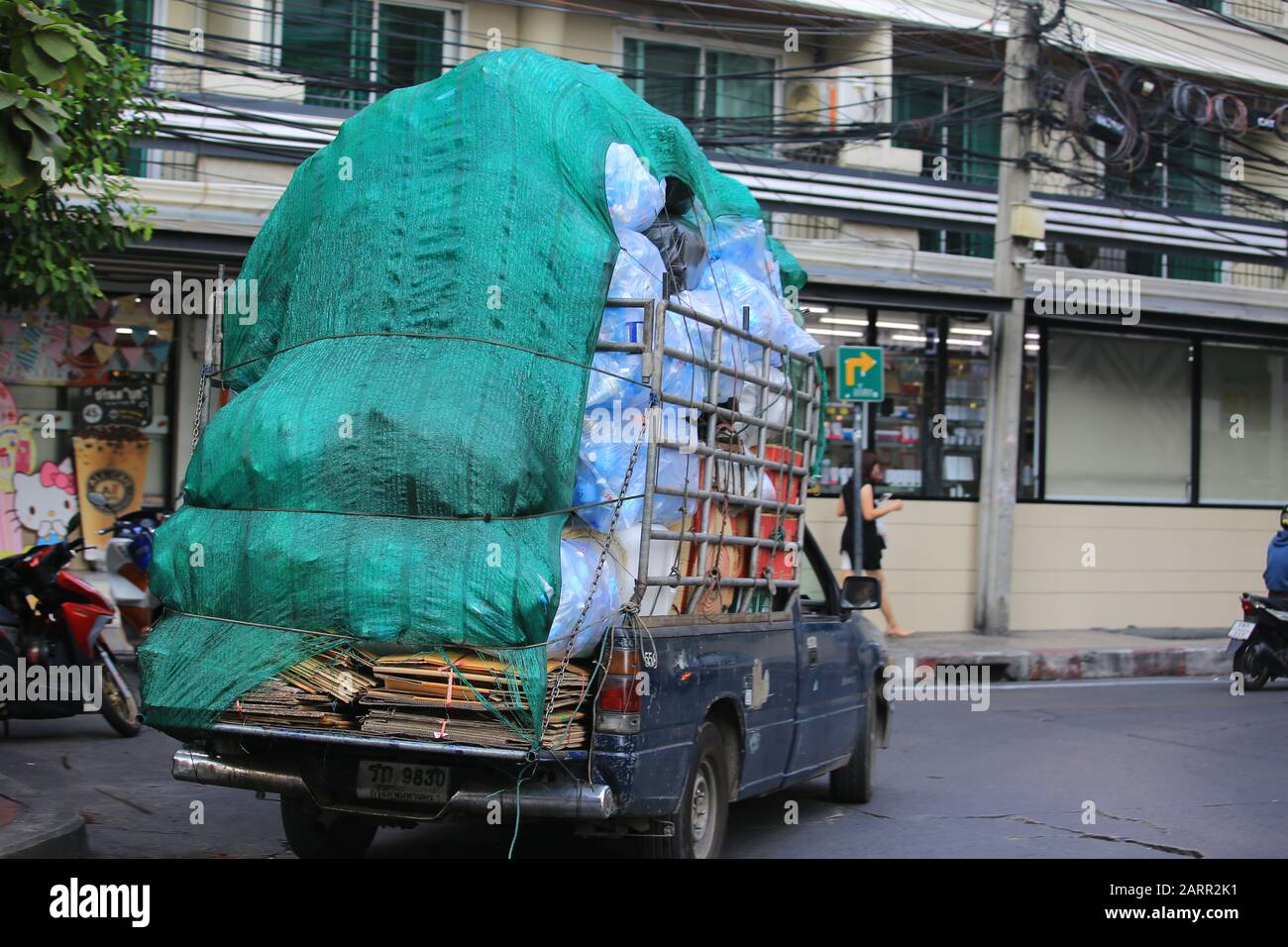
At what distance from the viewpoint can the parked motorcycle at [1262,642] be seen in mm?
13234

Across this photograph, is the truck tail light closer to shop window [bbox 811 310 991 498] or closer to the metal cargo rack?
the metal cargo rack

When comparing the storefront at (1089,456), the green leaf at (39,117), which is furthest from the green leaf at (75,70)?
the storefront at (1089,456)

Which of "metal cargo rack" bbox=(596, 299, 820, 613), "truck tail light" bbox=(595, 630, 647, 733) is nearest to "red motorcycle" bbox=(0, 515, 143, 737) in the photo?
"metal cargo rack" bbox=(596, 299, 820, 613)

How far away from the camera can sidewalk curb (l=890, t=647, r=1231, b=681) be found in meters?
14.3

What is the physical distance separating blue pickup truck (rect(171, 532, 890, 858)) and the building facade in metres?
8.56

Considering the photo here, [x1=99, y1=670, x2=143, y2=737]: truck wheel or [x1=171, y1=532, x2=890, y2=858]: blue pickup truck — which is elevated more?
[x1=171, y1=532, x2=890, y2=858]: blue pickup truck

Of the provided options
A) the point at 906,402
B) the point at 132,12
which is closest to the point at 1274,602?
the point at 906,402

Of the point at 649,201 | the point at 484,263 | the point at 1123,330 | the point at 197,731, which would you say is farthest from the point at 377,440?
the point at 1123,330

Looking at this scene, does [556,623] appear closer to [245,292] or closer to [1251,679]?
[245,292]

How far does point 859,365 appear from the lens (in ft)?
46.1

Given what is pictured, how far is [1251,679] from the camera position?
1345cm

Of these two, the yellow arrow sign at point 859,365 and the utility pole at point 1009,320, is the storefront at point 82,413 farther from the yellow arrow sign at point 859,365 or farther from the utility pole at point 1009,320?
the utility pole at point 1009,320
